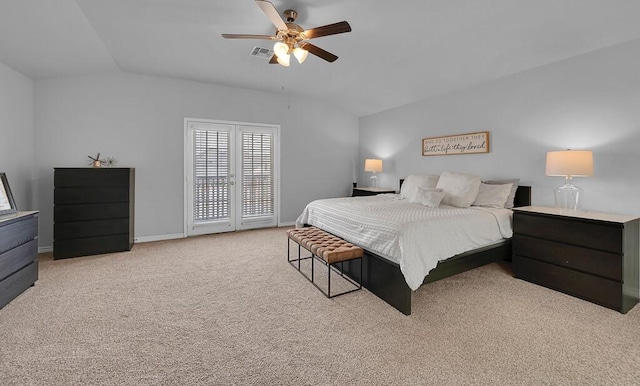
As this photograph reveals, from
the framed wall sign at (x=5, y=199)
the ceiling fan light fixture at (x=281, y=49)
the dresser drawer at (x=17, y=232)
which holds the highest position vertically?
the ceiling fan light fixture at (x=281, y=49)

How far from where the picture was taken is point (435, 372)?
1654 mm

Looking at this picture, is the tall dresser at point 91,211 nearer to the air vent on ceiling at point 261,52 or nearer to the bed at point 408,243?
the air vent on ceiling at point 261,52

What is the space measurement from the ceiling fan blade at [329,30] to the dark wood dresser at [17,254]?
3.07 meters

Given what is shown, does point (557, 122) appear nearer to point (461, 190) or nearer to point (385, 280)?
point (461, 190)

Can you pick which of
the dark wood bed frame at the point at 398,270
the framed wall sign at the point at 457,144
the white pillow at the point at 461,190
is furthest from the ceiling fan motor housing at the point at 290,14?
the framed wall sign at the point at 457,144

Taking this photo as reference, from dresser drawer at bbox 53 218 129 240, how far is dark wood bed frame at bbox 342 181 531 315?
3133mm

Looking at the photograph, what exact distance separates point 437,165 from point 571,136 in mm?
1763

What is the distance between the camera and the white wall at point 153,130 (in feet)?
13.0

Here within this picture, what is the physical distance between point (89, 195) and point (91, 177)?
0.24 metres

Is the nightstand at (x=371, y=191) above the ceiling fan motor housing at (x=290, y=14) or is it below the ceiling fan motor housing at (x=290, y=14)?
below

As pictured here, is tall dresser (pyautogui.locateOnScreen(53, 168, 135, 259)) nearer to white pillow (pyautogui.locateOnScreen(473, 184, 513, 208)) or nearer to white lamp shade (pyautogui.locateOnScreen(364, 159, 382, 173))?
white lamp shade (pyautogui.locateOnScreen(364, 159, 382, 173))

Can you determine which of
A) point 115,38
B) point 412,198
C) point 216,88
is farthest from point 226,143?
point 412,198

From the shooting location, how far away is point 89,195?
3711 mm

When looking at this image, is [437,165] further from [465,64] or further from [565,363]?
[565,363]
